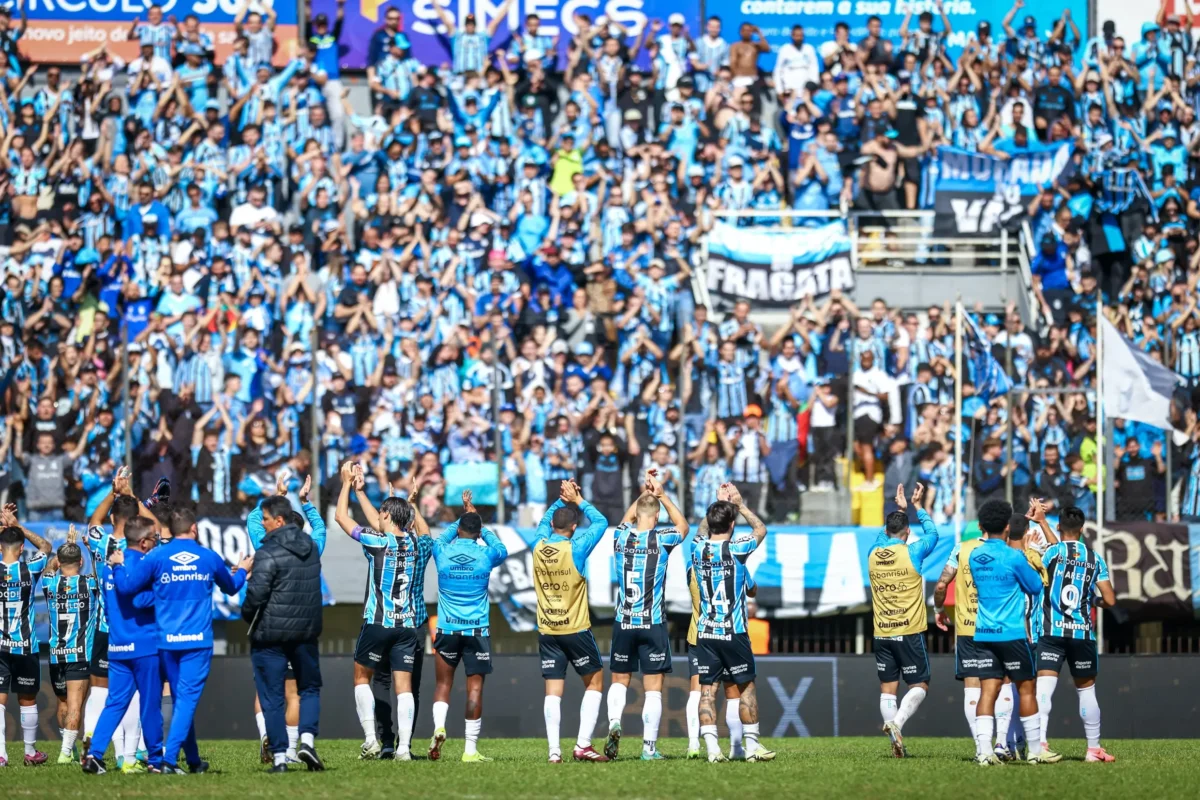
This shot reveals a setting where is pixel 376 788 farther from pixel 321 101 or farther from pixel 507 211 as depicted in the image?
pixel 321 101

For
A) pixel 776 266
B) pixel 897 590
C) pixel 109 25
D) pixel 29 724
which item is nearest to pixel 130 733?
pixel 29 724

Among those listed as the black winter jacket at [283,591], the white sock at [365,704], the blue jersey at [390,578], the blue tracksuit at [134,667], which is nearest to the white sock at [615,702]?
the blue jersey at [390,578]

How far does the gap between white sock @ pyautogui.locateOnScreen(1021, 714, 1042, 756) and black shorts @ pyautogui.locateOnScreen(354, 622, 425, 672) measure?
491 centimetres

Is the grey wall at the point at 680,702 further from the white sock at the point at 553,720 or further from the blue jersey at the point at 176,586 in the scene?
the blue jersey at the point at 176,586

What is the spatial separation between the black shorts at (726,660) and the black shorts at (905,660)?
1.50m

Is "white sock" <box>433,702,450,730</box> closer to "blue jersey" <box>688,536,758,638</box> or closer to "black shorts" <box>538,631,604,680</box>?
"black shorts" <box>538,631,604,680</box>

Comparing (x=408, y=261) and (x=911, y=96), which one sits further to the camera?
(x=911, y=96)

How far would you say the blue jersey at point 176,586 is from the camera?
12.8m

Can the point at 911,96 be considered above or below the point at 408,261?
above

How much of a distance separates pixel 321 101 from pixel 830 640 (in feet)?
39.3

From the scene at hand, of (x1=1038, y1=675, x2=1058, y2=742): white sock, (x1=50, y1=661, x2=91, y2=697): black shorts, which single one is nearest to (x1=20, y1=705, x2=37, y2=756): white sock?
(x1=50, y1=661, x2=91, y2=697): black shorts

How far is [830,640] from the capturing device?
21.1 metres

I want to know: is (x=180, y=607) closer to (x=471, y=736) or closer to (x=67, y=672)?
(x=67, y=672)

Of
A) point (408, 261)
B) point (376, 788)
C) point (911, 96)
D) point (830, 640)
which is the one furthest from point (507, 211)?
point (376, 788)
